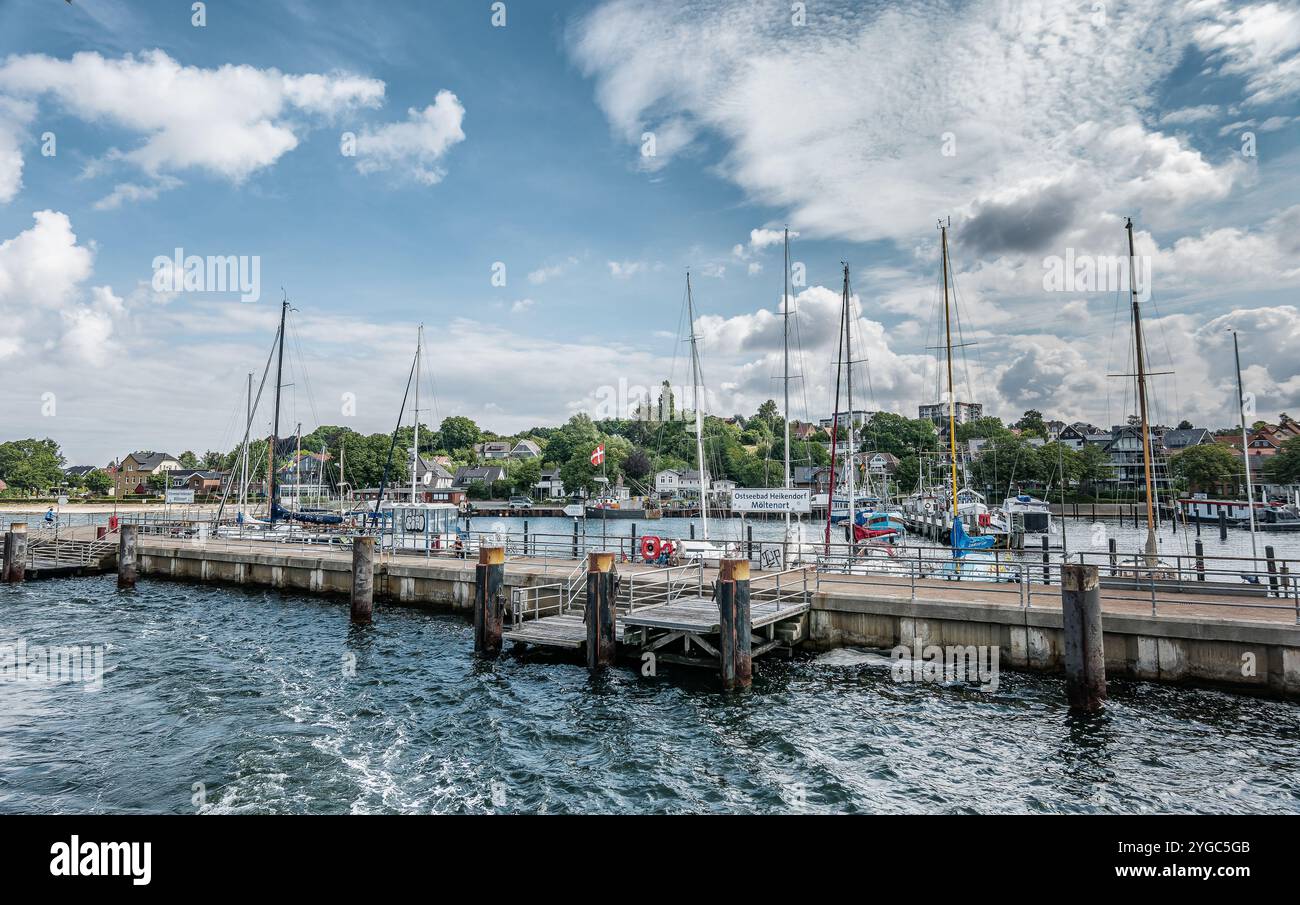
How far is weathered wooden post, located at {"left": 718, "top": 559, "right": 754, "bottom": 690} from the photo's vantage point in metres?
16.8

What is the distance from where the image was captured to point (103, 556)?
37.2 meters

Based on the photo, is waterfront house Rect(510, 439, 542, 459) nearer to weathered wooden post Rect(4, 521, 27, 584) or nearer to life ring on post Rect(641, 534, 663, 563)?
weathered wooden post Rect(4, 521, 27, 584)

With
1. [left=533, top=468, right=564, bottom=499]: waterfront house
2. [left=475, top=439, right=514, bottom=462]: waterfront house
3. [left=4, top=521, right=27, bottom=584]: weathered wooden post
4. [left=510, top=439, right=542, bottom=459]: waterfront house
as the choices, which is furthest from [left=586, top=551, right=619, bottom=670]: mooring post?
[left=475, top=439, right=514, bottom=462]: waterfront house

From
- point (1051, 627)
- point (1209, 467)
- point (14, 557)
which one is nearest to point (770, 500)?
point (1051, 627)

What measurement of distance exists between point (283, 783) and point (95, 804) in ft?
8.65

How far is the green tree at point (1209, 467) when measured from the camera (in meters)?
94.2

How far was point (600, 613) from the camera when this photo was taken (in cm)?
1845

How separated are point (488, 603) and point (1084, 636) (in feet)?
46.8

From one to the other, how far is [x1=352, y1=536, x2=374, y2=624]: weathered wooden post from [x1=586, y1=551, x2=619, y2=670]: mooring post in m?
10.3

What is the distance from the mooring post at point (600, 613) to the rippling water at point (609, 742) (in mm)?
593

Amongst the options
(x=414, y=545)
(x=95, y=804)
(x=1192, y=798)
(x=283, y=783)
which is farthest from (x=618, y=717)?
(x=414, y=545)

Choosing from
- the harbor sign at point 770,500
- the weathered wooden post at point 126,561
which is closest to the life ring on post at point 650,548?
the harbor sign at point 770,500

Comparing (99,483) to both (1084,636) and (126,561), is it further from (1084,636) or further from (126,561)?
(1084,636)
